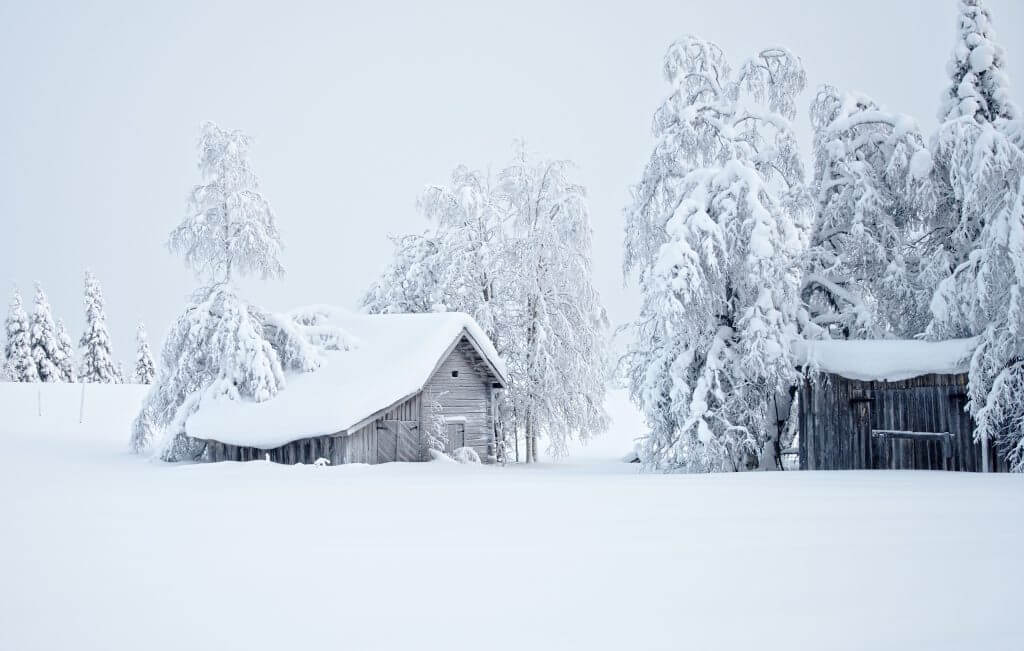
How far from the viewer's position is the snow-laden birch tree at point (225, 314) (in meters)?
29.2

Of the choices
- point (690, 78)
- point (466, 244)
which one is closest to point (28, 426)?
point (466, 244)

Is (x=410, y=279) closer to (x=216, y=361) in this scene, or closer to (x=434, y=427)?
(x=434, y=427)

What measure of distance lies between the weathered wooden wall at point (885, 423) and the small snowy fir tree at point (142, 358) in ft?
207

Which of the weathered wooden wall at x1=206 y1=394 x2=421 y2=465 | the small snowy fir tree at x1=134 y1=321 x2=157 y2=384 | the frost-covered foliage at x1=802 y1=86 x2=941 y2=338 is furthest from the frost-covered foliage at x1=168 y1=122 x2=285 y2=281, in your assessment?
the small snowy fir tree at x1=134 y1=321 x2=157 y2=384

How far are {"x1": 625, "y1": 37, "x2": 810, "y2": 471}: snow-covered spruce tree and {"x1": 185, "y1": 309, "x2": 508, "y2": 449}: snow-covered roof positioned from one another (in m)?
→ 6.73

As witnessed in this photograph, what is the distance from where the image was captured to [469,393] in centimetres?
3228

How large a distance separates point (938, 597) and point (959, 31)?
2279 cm

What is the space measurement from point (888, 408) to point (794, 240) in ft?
17.3

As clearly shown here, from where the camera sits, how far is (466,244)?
36.1 m

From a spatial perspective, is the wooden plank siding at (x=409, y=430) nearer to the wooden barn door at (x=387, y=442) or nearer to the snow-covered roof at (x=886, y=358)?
the wooden barn door at (x=387, y=442)

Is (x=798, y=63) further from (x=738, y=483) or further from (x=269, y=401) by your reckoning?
(x=269, y=401)

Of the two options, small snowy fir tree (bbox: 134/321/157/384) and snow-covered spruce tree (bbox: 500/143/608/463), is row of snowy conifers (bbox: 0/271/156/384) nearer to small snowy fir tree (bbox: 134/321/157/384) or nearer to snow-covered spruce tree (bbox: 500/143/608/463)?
small snowy fir tree (bbox: 134/321/157/384)

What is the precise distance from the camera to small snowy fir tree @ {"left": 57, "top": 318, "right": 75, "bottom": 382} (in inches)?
2564

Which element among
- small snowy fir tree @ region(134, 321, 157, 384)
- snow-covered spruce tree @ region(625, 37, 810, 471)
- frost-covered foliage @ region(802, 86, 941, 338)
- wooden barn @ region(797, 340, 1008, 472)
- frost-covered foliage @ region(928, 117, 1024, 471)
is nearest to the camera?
frost-covered foliage @ region(928, 117, 1024, 471)
